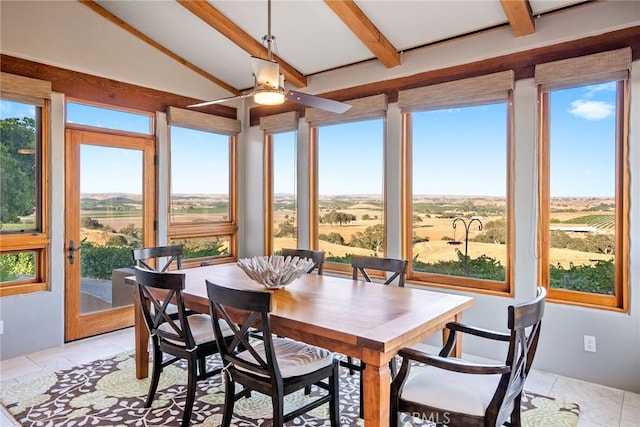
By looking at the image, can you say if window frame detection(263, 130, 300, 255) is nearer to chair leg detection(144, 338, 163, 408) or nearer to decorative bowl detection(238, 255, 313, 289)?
decorative bowl detection(238, 255, 313, 289)

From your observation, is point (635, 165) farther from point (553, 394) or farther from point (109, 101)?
point (109, 101)

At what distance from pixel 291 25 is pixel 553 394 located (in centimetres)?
372

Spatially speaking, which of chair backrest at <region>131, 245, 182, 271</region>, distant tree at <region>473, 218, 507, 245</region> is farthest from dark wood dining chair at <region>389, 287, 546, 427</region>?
chair backrest at <region>131, 245, 182, 271</region>

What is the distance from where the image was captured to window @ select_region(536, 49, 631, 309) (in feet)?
10.1

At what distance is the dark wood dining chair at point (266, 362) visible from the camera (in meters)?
2.03

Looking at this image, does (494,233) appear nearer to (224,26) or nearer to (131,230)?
(224,26)

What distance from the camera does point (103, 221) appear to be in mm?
4348

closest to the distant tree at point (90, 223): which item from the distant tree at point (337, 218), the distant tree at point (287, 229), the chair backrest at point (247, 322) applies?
the distant tree at point (287, 229)

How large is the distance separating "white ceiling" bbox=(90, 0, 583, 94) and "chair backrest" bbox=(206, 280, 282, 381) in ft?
8.45

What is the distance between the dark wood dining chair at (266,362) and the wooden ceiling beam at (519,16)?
8.88ft

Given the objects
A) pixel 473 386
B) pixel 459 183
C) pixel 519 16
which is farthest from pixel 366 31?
pixel 473 386

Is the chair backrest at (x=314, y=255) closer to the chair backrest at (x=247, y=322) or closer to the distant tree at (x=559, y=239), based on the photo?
the chair backrest at (x=247, y=322)

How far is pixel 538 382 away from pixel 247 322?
243 cm

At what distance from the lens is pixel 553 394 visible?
298 centimetres
